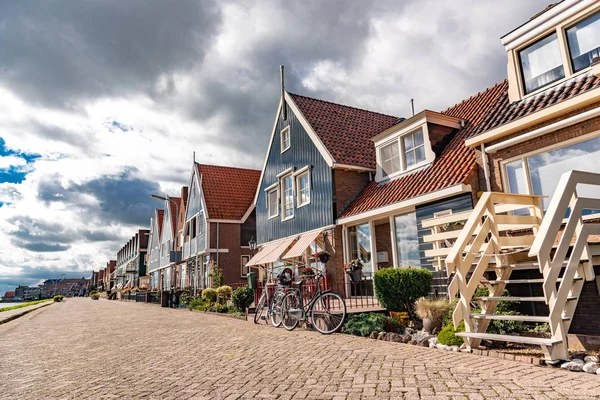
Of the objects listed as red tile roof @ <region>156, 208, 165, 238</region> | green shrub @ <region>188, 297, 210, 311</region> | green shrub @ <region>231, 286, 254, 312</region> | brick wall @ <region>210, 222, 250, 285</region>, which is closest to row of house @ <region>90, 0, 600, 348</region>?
green shrub @ <region>231, 286, 254, 312</region>

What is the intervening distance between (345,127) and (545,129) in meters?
10.3

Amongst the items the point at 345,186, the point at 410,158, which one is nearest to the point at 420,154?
the point at 410,158

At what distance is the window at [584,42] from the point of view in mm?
9695

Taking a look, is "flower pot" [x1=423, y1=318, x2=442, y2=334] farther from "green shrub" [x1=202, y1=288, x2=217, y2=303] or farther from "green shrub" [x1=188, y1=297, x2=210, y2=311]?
"green shrub" [x1=202, y1=288, x2=217, y2=303]

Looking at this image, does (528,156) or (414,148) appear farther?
(414,148)

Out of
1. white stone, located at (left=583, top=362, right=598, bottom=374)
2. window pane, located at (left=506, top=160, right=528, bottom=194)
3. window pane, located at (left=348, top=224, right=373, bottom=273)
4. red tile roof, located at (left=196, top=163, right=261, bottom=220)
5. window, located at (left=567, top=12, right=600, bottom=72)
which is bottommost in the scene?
white stone, located at (left=583, top=362, right=598, bottom=374)

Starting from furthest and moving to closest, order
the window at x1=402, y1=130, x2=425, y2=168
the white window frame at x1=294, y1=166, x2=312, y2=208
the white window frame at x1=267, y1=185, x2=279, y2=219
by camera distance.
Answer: the white window frame at x1=267, y1=185, x2=279, y2=219 → the white window frame at x1=294, y1=166, x2=312, y2=208 → the window at x1=402, y1=130, x2=425, y2=168

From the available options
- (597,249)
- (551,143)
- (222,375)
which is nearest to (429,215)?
(551,143)

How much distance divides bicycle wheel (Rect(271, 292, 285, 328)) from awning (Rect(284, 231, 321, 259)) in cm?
457

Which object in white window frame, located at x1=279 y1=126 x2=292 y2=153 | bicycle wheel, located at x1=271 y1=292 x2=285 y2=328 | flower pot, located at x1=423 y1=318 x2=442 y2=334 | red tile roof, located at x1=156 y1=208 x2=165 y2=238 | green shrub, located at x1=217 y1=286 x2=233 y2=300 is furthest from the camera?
red tile roof, located at x1=156 y1=208 x2=165 y2=238

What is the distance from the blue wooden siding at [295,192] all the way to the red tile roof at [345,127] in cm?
67

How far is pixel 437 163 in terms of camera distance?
→ 13586 mm

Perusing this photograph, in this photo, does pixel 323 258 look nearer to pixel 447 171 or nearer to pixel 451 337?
pixel 447 171

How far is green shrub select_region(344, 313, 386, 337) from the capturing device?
947cm
